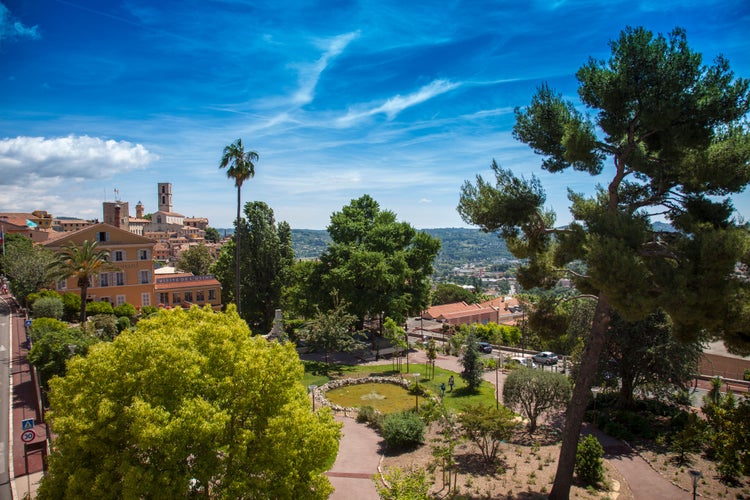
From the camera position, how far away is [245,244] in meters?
38.2

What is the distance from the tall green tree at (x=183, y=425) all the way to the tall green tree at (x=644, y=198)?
23.8ft

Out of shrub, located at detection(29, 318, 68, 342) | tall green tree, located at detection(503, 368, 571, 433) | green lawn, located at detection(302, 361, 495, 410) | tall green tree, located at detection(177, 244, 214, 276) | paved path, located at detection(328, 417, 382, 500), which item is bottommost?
green lawn, located at detection(302, 361, 495, 410)

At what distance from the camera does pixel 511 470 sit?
48.8ft

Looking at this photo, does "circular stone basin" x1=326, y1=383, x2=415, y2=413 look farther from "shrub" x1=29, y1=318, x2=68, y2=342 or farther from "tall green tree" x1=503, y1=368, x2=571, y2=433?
"shrub" x1=29, y1=318, x2=68, y2=342

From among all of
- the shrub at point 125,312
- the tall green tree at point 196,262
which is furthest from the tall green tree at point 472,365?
the tall green tree at point 196,262

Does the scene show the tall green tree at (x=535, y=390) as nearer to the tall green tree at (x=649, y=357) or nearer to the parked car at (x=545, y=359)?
the tall green tree at (x=649, y=357)

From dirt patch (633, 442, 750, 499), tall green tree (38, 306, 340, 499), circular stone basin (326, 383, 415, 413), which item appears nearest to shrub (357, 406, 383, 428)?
circular stone basin (326, 383, 415, 413)

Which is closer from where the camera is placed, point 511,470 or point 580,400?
point 580,400

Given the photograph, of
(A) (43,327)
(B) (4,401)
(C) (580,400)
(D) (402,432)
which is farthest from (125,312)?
(C) (580,400)

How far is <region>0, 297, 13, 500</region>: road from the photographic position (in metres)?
14.2

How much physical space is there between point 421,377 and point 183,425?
21.8m

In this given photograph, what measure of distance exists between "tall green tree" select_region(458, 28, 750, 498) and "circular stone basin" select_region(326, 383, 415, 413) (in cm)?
1125

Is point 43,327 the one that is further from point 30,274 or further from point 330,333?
point 330,333

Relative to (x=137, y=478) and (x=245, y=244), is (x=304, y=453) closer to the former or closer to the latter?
(x=137, y=478)
